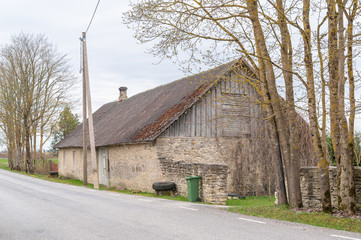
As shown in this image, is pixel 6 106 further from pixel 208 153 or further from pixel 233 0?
pixel 233 0

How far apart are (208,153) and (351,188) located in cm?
1025

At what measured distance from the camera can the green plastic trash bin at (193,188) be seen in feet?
45.8

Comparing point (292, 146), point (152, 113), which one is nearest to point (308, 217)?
point (292, 146)

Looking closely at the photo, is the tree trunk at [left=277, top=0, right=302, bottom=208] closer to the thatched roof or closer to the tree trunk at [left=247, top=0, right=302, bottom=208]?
the tree trunk at [left=247, top=0, right=302, bottom=208]

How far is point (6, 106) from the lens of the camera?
38.8 m

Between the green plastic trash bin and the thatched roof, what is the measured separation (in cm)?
374

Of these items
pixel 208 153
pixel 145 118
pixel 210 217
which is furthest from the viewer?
pixel 145 118

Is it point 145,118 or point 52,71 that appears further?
point 52,71

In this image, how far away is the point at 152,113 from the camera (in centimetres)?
2212

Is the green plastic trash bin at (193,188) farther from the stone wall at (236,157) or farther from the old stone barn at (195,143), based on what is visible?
the stone wall at (236,157)

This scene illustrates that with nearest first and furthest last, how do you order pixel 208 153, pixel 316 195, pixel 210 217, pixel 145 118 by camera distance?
pixel 210 217
pixel 316 195
pixel 208 153
pixel 145 118

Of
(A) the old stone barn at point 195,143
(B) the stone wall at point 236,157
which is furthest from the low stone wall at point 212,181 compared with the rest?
(B) the stone wall at point 236,157

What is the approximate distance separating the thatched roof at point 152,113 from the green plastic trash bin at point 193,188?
3.74 meters

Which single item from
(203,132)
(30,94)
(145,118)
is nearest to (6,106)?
(30,94)
